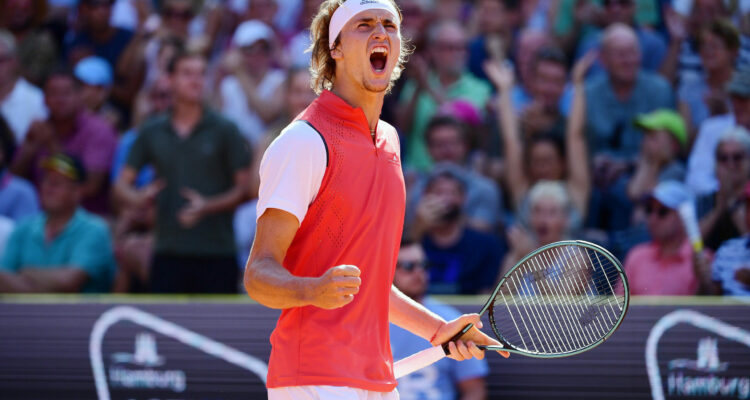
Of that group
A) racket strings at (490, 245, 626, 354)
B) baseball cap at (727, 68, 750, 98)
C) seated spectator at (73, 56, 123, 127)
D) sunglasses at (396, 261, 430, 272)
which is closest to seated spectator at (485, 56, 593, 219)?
baseball cap at (727, 68, 750, 98)

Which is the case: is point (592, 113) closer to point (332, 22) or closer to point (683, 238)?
point (683, 238)

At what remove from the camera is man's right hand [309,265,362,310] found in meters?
2.88

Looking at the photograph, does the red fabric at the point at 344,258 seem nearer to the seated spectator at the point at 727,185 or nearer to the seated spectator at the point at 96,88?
the seated spectator at the point at 727,185

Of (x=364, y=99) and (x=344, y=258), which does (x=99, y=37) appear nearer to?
(x=364, y=99)

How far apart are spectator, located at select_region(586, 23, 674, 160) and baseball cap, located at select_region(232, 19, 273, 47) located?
9.36 ft

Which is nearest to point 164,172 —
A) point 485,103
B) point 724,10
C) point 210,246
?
point 210,246

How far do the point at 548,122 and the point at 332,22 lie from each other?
4623 millimetres

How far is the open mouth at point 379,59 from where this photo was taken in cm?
342

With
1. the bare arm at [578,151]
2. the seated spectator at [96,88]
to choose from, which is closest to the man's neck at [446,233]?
the bare arm at [578,151]

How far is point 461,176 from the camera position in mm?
7570

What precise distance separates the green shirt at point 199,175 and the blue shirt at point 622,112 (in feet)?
8.71

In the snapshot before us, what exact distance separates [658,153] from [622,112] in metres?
0.57

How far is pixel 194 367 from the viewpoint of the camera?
6090 mm

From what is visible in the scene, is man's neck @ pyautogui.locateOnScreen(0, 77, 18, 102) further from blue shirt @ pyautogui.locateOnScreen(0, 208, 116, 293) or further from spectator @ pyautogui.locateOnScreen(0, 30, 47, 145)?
blue shirt @ pyautogui.locateOnScreen(0, 208, 116, 293)
